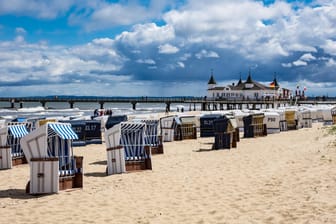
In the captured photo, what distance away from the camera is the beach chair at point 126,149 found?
9977 mm

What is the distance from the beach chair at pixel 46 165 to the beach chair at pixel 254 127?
41.1 ft

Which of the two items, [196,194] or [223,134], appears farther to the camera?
[223,134]

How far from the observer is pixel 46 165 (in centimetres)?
779

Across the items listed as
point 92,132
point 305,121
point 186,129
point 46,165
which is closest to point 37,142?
point 46,165

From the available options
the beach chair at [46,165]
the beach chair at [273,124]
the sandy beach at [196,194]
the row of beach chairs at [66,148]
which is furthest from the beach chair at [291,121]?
the beach chair at [46,165]

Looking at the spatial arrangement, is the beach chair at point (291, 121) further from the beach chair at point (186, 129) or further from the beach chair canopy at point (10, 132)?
the beach chair canopy at point (10, 132)

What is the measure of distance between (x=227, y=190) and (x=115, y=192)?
2.08 meters

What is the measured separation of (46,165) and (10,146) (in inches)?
164

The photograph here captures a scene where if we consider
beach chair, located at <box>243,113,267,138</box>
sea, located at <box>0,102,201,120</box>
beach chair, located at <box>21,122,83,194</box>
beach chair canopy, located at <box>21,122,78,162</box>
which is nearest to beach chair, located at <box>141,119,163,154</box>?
beach chair, located at <box>21,122,83,194</box>

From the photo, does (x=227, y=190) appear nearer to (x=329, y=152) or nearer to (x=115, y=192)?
(x=115, y=192)

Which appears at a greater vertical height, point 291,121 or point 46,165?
point 291,121

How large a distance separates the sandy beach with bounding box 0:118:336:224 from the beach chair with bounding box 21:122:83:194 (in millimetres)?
239

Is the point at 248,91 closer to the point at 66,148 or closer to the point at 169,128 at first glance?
the point at 169,128

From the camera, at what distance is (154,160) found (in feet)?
40.6
